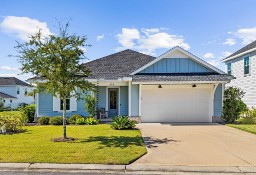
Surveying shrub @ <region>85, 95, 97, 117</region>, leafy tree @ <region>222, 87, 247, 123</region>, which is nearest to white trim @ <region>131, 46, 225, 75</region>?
leafy tree @ <region>222, 87, 247, 123</region>

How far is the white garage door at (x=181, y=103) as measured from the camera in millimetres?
16891

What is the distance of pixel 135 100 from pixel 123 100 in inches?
68.3

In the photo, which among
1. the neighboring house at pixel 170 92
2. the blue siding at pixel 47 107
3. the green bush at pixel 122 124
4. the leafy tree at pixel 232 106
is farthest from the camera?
the blue siding at pixel 47 107

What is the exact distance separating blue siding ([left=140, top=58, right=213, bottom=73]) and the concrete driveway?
6749 mm

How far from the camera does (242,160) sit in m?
7.18

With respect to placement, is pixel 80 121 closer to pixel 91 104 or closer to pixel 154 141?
pixel 91 104

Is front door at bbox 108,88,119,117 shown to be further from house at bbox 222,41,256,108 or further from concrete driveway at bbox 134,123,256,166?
house at bbox 222,41,256,108

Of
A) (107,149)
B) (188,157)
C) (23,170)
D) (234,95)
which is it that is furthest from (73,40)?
(234,95)

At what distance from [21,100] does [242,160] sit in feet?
155

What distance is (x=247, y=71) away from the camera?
70.2 feet

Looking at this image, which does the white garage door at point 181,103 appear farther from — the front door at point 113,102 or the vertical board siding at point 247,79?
the vertical board siding at point 247,79

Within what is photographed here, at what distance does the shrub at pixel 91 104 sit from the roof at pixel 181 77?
3293mm

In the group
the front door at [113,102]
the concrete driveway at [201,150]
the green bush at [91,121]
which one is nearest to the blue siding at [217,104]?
the concrete driveway at [201,150]

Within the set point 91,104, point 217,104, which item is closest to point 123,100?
point 91,104
